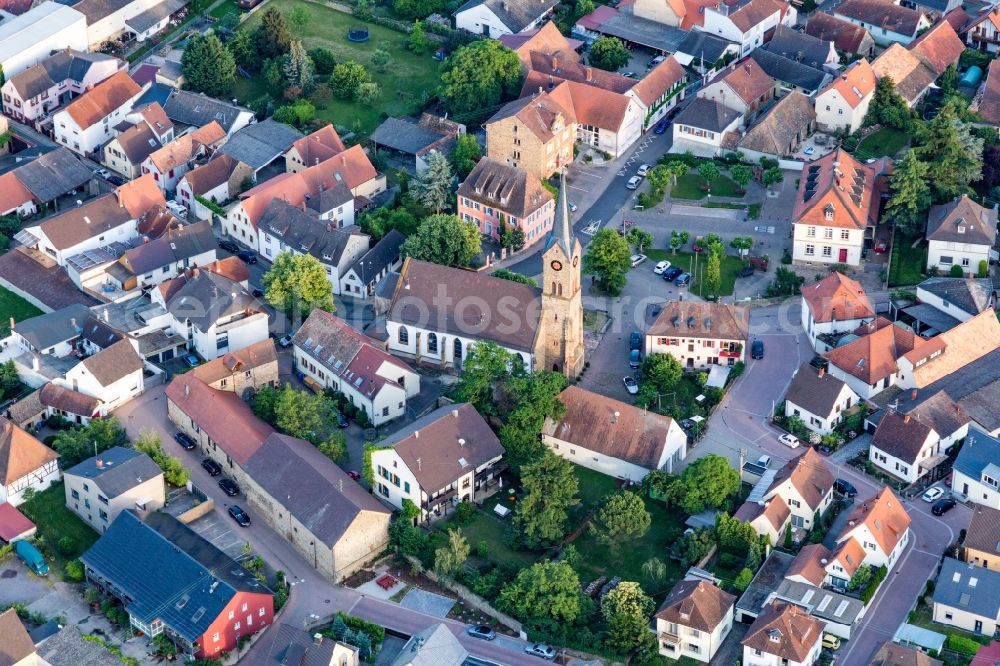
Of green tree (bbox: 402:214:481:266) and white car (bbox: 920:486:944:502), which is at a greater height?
green tree (bbox: 402:214:481:266)

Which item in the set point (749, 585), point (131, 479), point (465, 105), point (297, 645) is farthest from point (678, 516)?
point (465, 105)

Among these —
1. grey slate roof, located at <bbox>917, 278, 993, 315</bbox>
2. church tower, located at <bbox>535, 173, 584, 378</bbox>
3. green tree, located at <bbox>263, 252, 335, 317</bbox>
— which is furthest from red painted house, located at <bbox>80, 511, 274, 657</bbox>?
grey slate roof, located at <bbox>917, 278, 993, 315</bbox>

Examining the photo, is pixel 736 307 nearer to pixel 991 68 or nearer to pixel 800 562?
pixel 800 562

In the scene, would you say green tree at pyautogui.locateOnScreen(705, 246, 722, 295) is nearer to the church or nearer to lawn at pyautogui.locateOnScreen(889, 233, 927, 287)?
the church

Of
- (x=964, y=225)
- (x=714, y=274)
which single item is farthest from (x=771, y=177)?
(x=964, y=225)

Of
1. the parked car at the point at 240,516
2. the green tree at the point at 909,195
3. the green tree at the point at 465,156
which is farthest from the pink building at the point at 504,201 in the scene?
the parked car at the point at 240,516

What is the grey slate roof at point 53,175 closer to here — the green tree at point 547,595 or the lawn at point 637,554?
the lawn at point 637,554

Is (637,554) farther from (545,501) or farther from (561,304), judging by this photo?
(561,304)
